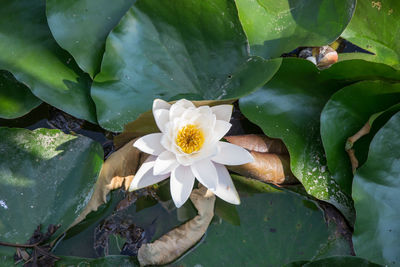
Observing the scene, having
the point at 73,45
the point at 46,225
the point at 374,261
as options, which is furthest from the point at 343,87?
the point at 46,225

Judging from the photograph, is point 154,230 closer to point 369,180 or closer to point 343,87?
point 369,180

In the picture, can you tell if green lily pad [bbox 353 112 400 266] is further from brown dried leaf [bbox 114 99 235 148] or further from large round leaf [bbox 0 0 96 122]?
large round leaf [bbox 0 0 96 122]

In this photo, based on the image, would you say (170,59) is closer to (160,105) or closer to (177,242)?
(160,105)

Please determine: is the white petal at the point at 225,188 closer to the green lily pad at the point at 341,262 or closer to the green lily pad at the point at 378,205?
the green lily pad at the point at 341,262

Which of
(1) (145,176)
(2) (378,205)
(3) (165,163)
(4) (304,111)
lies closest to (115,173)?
(1) (145,176)

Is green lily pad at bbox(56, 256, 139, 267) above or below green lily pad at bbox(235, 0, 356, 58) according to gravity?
below

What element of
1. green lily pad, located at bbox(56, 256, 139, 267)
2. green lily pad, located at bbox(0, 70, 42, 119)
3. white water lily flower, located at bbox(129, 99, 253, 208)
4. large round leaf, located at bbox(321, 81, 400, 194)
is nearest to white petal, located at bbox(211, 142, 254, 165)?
white water lily flower, located at bbox(129, 99, 253, 208)

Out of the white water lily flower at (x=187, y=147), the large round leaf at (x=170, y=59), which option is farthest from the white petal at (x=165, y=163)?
the large round leaf at (x=170, y=59)

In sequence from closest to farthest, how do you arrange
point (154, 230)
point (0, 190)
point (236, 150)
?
point (236, 150)
point (0, 190)
point (154, 230)
